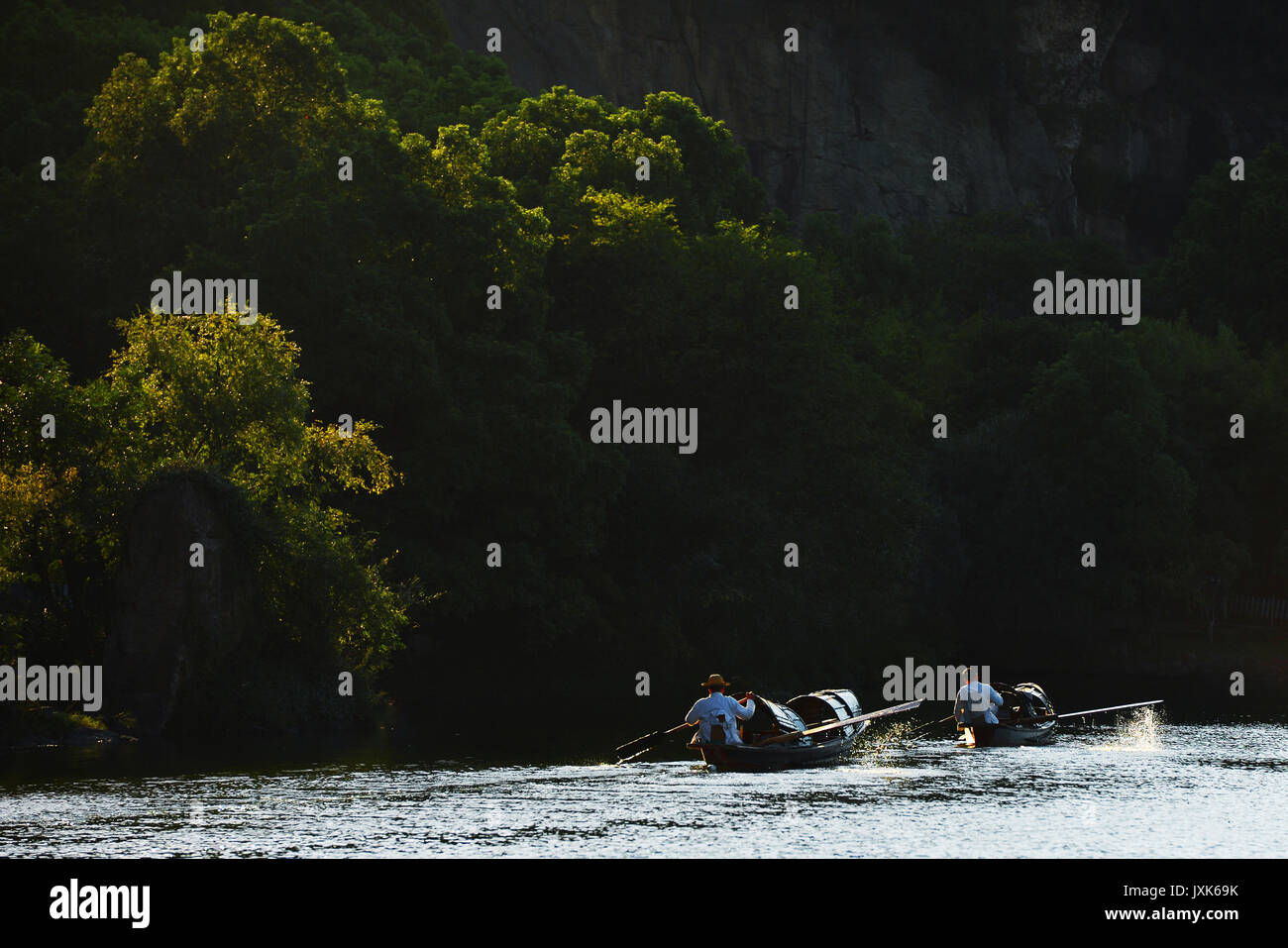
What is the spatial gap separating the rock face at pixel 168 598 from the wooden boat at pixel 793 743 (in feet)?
44.5

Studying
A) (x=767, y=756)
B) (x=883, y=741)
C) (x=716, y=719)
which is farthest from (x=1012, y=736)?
(x=716, y=719)

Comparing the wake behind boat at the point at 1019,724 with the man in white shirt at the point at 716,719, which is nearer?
the man in white shirt at the point at 716,719

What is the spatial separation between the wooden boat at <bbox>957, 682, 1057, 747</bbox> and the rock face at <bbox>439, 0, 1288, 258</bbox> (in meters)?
71.2

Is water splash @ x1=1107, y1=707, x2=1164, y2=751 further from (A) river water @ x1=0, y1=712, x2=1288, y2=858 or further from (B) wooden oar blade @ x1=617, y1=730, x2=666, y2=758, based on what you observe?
(B) wooden oar blade @ x1=617, y1=730, x2=666, y2=758

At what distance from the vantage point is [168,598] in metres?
49.6

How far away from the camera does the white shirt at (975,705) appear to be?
1924 inches

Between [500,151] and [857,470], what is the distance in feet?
61.4

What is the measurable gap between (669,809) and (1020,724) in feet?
59.9

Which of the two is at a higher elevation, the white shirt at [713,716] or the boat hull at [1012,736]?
the white shirt at [713,716]
